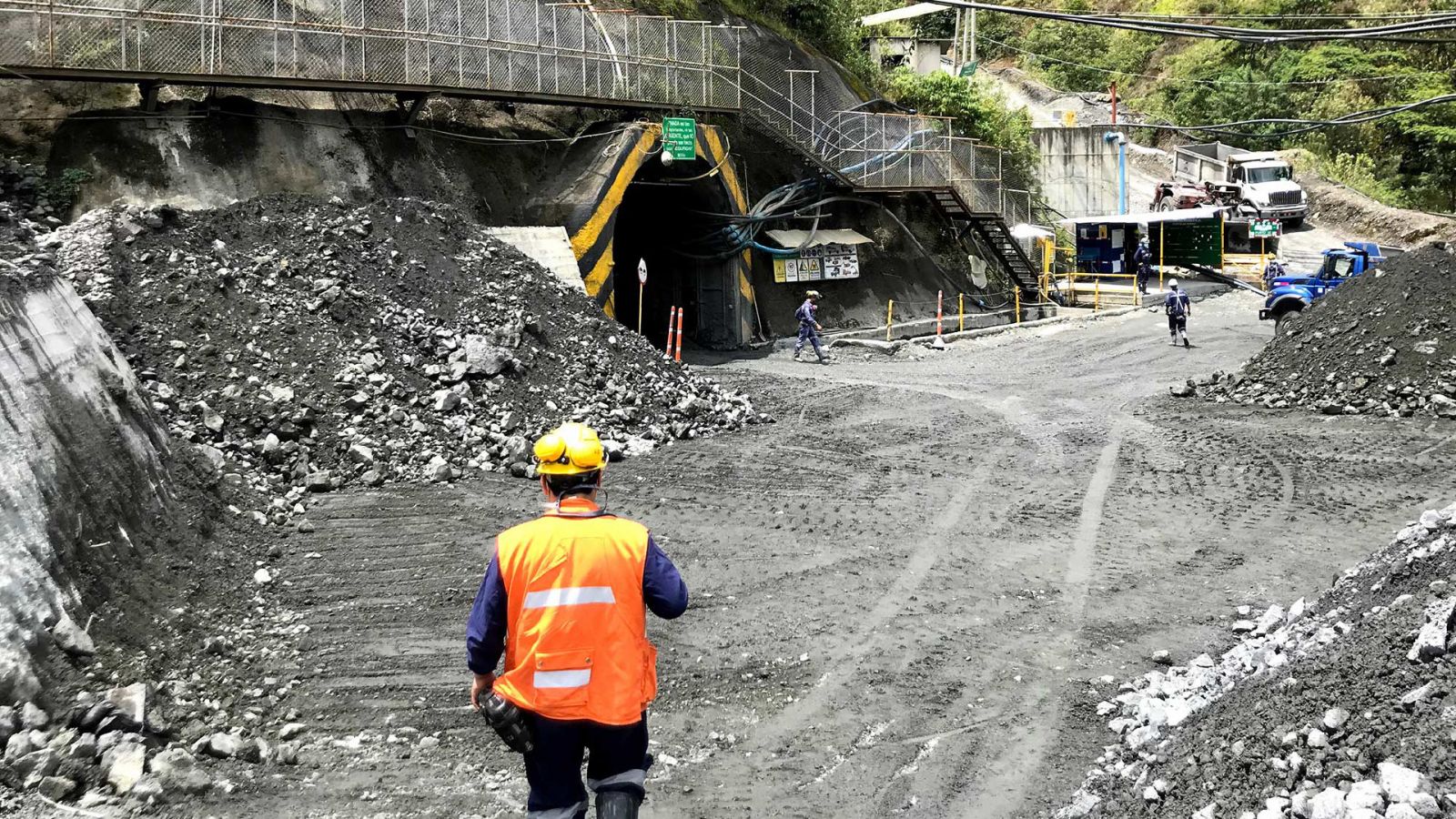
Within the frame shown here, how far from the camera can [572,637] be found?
14.2 feet

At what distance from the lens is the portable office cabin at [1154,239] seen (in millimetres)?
36219

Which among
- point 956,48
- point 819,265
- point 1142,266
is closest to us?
point 819,265

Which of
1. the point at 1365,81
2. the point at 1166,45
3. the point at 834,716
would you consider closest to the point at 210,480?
the point at 834,716

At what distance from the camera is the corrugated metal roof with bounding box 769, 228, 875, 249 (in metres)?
27.6

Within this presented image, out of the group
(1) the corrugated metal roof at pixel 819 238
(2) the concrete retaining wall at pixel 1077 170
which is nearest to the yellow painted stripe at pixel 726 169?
(1) the corrugated metal roof at pixel 819 238

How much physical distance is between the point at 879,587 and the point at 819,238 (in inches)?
747

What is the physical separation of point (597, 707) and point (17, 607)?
4.17 meters

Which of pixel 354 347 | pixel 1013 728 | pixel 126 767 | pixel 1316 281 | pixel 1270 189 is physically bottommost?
pixel 1013 728

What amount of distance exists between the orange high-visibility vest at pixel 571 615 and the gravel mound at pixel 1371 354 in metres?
15.3

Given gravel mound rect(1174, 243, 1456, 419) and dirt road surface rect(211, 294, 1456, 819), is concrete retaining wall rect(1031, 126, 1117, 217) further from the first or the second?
dirt road surface rect(211, 294, 1456, 819)

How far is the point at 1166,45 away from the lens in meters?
57.6

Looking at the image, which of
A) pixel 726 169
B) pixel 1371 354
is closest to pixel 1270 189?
pixel 726 169

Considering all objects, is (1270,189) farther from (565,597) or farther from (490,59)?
(565,597)

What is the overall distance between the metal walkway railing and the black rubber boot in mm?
15455
